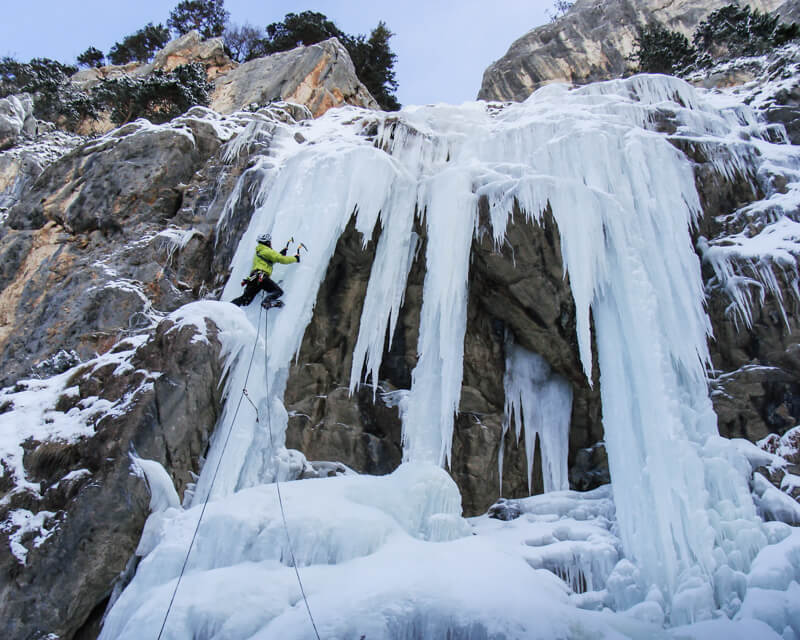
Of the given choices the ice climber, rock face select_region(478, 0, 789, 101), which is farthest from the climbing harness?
rock face select_region(478, 0, 789, 101)

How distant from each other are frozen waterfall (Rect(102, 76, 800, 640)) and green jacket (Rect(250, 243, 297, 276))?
0.85ft

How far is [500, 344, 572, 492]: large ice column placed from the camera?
722cm

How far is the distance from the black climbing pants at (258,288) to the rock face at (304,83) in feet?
29.9

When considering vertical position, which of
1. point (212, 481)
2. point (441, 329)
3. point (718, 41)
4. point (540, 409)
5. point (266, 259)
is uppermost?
point (718, 41)

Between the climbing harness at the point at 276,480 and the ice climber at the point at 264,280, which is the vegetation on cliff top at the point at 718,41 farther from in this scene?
the climbing harness at the point at 276,480

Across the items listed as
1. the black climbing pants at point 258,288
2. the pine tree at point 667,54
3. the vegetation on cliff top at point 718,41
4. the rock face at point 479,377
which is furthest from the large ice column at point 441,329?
the pine tree at point 667,54

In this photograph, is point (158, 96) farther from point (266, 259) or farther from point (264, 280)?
point (264, 280)

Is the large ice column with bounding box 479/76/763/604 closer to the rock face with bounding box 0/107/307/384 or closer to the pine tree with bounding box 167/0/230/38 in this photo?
the rock face with bounding box 0/107/307/384

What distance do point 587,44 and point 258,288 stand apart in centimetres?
1695

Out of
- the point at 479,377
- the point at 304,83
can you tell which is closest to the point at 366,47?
the point at 304,83

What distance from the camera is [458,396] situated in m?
7.11

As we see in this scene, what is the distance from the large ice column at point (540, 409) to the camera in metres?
7.22

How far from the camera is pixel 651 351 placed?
654 cm

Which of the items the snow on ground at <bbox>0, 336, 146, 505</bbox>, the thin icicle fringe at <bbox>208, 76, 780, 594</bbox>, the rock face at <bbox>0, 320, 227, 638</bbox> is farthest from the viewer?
the thin icicle fringe at <bbox>208, 76, 780, 594</bbox>
